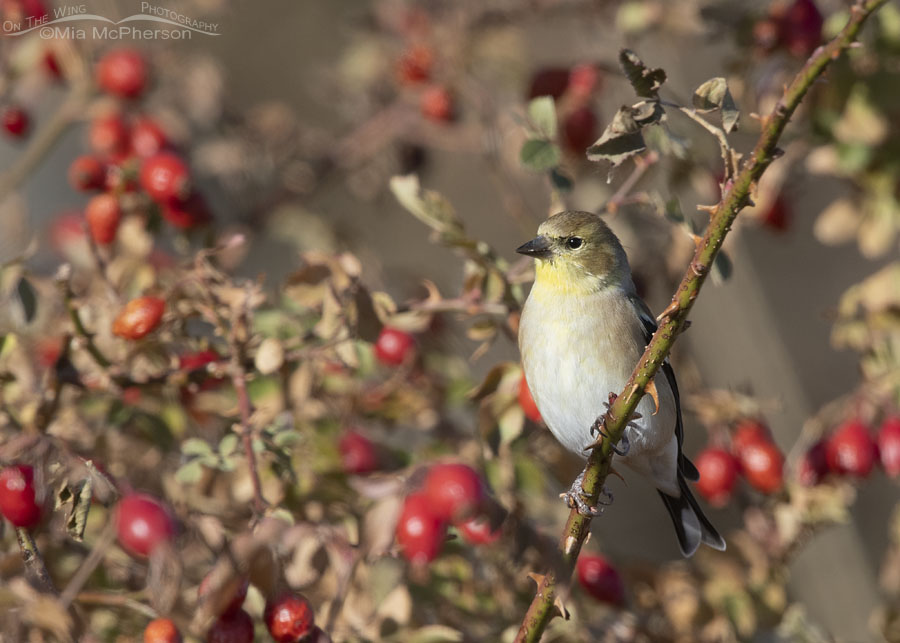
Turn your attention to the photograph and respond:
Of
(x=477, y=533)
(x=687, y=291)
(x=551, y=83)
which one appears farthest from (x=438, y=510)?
(x=551, y=83)

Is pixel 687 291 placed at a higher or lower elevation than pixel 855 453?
higher

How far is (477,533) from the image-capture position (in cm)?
260

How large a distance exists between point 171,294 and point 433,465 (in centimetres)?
81

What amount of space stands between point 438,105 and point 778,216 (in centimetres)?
141

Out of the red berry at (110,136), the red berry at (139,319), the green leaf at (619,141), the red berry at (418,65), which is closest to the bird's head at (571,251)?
the green leaf at (619,141)

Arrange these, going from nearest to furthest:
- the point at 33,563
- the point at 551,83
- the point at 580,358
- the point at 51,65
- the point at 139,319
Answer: the point at 33,563 → the point at 139,319 → the point at 580,358 → the point at 51,65 → the point at 551,83

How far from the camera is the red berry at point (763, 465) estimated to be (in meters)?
3.13

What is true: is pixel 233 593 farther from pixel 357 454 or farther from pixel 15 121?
pixel 15 121

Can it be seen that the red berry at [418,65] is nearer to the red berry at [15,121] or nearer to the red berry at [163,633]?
the red berry at [15,121]

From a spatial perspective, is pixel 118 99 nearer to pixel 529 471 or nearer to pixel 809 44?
pixel 529 471

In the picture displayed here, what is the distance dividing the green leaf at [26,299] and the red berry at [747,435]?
219cm

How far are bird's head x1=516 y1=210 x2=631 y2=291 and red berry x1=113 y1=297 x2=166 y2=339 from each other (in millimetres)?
1009

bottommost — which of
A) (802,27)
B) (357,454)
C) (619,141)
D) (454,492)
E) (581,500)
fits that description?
(357,454)

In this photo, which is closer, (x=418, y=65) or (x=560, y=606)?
(x=560, y=606)
